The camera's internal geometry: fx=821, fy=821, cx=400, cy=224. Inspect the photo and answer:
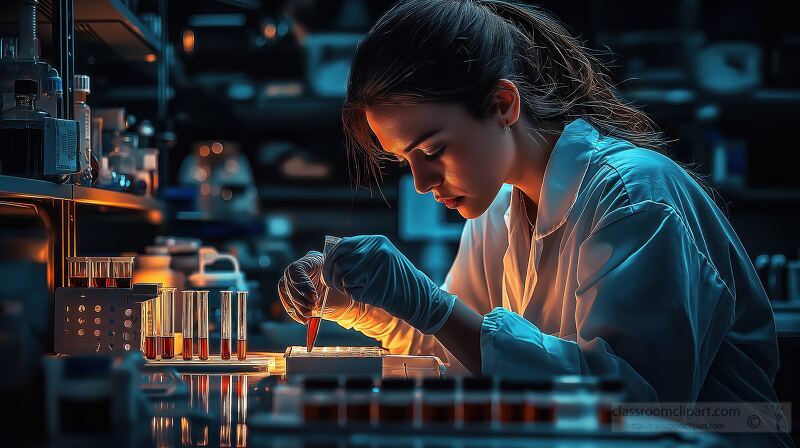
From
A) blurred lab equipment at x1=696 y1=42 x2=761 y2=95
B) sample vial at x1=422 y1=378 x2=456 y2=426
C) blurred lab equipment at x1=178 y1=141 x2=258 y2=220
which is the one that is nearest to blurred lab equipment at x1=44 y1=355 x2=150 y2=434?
sample vial at x1=422 y1=378 x2=456 y2=426

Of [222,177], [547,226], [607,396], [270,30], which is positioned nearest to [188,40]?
[270,30]

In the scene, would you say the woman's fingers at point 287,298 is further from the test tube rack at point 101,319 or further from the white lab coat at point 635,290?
the white lab coat at point 635,290

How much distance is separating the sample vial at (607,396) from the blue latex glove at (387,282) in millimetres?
460

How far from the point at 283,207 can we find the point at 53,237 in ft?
7.81

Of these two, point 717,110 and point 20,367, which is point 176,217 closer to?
point 20,367

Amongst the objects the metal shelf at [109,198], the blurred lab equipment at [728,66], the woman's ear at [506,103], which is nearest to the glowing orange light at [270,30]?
the metal shelf at [109,198]

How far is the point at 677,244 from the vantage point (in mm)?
1237

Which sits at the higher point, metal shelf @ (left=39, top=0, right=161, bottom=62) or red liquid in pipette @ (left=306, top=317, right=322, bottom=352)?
metal shelf @ (left=39, top=0, right=161, bottom=62)

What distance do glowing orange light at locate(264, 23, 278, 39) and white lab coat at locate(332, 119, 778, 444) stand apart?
2.33 metres

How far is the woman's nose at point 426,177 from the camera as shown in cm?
147

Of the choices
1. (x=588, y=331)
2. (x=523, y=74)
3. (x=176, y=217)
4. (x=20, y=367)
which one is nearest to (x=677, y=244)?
(x=588, y=331)

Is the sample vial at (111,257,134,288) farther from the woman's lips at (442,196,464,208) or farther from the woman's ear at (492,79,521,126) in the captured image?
the woman's ear at (492,79,521,126)

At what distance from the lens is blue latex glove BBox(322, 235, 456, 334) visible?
133 centimetres

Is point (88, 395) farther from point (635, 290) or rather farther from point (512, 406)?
point (635, 290)
